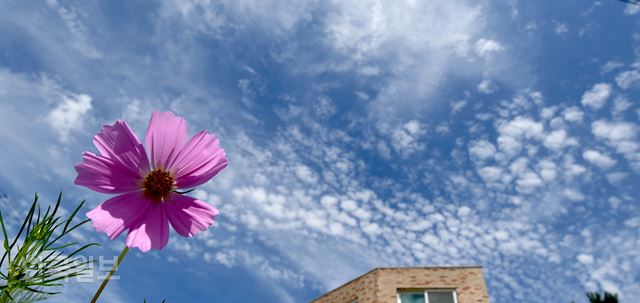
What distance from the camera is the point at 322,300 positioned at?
604 inches

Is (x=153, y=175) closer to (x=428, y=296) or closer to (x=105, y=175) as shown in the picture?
(x=105, y=175)

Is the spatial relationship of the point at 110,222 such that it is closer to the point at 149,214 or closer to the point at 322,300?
the point at 149,214

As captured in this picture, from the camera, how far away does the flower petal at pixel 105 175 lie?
0.68 metres

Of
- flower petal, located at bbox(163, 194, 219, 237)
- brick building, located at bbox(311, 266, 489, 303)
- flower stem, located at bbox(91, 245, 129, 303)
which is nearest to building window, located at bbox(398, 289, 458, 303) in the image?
brick building, located at bbox(311, 266, 489, 303)

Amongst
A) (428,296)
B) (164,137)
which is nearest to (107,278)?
(164,137)

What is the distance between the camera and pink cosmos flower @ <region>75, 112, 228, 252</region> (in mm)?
672

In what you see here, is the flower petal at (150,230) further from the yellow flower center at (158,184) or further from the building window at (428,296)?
the building window at (428,296)

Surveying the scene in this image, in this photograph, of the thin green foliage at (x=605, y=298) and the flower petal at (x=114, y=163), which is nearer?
the flower petal at (x=114, y=163)

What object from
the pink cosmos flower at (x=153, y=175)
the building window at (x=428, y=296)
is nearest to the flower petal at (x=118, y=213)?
the pink cosmos flower at (x=153, y=175)

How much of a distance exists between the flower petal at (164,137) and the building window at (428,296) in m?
13.1

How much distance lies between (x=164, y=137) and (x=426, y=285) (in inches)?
521

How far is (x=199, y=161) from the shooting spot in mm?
736

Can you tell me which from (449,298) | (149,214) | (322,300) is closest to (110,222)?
(149,214)

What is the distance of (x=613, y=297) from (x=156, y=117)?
15.5 metres
